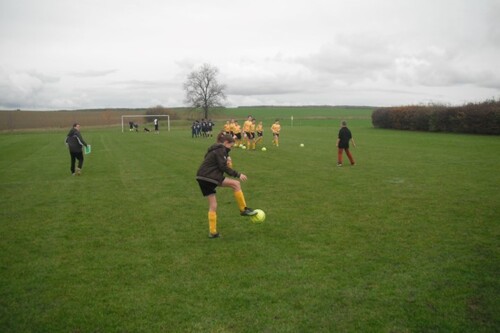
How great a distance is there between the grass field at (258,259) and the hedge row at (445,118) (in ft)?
85.0

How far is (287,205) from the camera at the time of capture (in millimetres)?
10539

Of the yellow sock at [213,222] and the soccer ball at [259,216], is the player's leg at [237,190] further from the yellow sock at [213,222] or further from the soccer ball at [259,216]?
the yellow sock at [213,222]

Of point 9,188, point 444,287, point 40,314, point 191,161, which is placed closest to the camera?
point 40,314

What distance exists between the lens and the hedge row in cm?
3588

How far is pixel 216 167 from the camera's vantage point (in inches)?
308

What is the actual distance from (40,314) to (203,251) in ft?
9.08

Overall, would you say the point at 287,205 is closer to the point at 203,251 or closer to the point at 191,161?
the point at 203,251

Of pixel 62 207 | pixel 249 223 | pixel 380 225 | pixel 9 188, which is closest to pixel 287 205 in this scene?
pixel 249 223

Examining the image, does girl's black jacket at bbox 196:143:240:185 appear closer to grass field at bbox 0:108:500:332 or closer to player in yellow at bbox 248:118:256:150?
grass field at bbox 0:108:500:332

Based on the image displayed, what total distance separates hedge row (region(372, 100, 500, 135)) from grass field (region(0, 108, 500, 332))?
2589 cm

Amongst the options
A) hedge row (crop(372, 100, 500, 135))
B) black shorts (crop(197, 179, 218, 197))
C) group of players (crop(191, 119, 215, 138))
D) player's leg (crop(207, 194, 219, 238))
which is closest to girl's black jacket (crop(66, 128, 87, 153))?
black shorts (crop(197, 179, 218, 197))

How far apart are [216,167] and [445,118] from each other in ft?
127

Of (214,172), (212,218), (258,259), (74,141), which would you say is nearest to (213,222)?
(212,218)

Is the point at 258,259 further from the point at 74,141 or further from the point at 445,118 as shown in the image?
the point at 445,118
